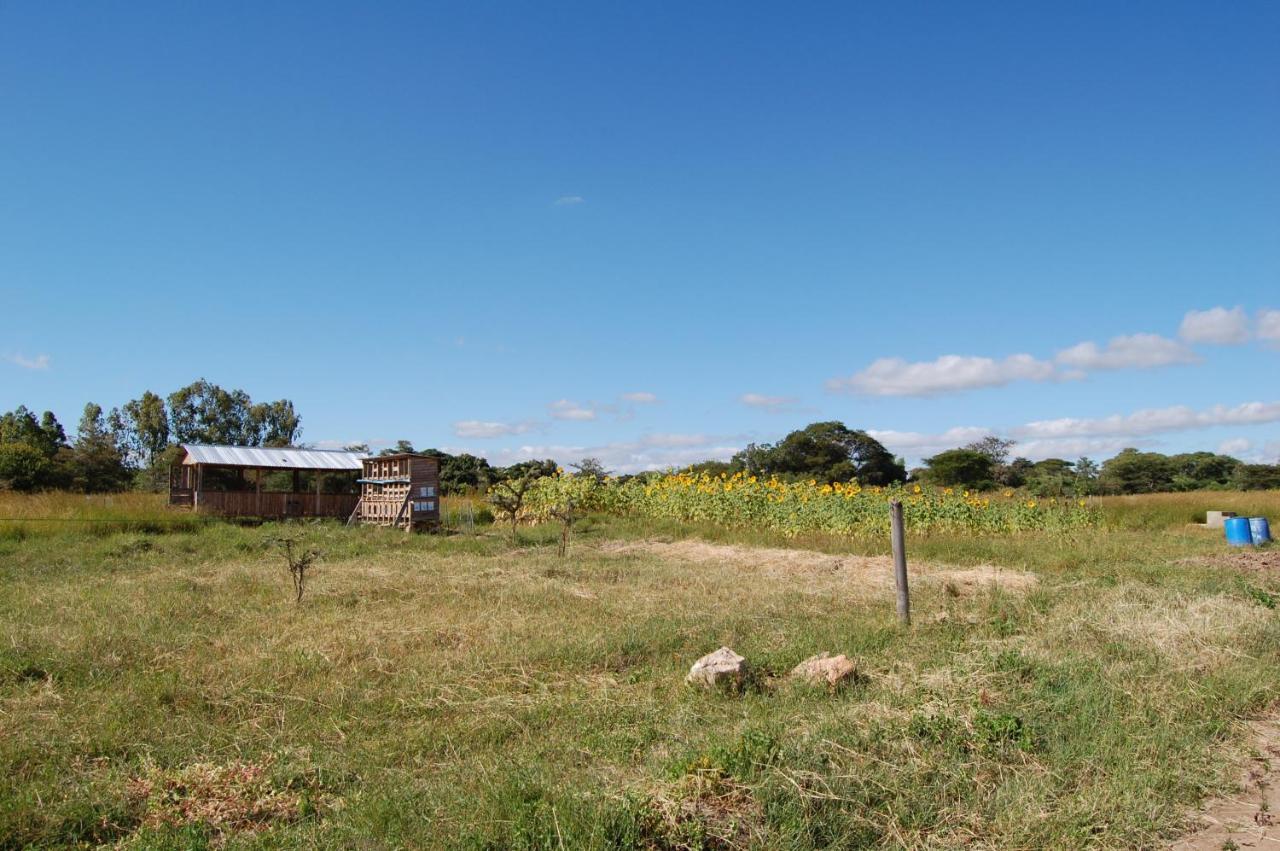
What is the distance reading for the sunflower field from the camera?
1531 cm

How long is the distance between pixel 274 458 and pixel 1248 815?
2231 cm

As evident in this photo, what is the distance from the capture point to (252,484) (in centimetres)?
2380

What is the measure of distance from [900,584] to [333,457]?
19.6 metres

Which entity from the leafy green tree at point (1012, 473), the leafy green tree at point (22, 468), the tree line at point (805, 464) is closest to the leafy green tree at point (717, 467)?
the tree line at point (805, 464)

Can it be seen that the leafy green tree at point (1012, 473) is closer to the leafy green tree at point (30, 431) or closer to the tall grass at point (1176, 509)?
the tall grass at point (1176, 509)

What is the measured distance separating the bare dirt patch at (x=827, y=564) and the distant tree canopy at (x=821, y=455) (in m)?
19.3

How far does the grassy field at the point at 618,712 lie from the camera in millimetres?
3537

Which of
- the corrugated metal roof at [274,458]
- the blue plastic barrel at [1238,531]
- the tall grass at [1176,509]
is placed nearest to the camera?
the blue plastic barrel at [1238,531]

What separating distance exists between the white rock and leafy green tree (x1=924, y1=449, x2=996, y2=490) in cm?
2984

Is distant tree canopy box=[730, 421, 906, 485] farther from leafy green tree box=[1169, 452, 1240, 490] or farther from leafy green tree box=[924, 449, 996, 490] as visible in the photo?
leafy green tree box=[1169, 452, 1240, 490]

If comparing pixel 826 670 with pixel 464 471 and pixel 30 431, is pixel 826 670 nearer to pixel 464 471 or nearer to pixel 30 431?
pixel 464 471

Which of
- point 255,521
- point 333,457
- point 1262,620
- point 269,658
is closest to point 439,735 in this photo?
point 269,658

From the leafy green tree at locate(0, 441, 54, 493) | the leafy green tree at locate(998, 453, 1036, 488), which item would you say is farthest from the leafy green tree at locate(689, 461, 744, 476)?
the leafy green tree at locate(0, 441, 54, 493)

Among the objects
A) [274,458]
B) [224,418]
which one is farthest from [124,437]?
[274,458]
